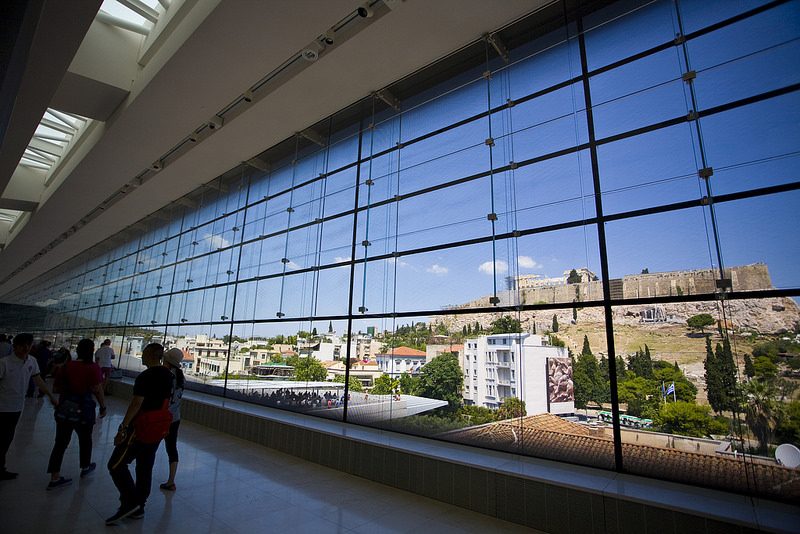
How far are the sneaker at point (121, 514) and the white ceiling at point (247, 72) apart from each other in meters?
4.76

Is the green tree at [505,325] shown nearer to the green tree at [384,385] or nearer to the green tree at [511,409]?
the green tree at [511,409]

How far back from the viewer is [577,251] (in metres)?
3.93

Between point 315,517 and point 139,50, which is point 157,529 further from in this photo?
point 139,50

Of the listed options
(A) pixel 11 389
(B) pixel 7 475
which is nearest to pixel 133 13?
(A) pixel 11 389

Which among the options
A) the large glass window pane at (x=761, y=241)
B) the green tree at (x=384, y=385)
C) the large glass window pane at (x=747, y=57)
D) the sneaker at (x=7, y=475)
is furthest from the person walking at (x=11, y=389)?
the large glass window pane at (x=747, y=57)

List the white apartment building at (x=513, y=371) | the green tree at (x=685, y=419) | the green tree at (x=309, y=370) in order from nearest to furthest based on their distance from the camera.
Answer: the green tree at (x=685, y=419)
the white apartment building at (x=513, y=371)
the green tree at (x=309, y=370)

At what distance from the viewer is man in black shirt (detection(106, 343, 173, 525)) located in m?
2.98

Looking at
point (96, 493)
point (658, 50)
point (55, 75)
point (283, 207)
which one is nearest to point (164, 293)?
point (283, 207)

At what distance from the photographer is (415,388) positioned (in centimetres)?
491

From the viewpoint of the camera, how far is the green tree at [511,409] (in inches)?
156

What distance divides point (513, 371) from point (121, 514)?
3.58 m

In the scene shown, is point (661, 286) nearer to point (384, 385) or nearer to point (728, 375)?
point (728, 375)

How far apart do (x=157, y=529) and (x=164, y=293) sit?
31.1 feet

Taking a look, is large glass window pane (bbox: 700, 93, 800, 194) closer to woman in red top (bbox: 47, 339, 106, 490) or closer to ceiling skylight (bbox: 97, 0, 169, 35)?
woman in red top (bbox: 47, 339, 106, 490)
